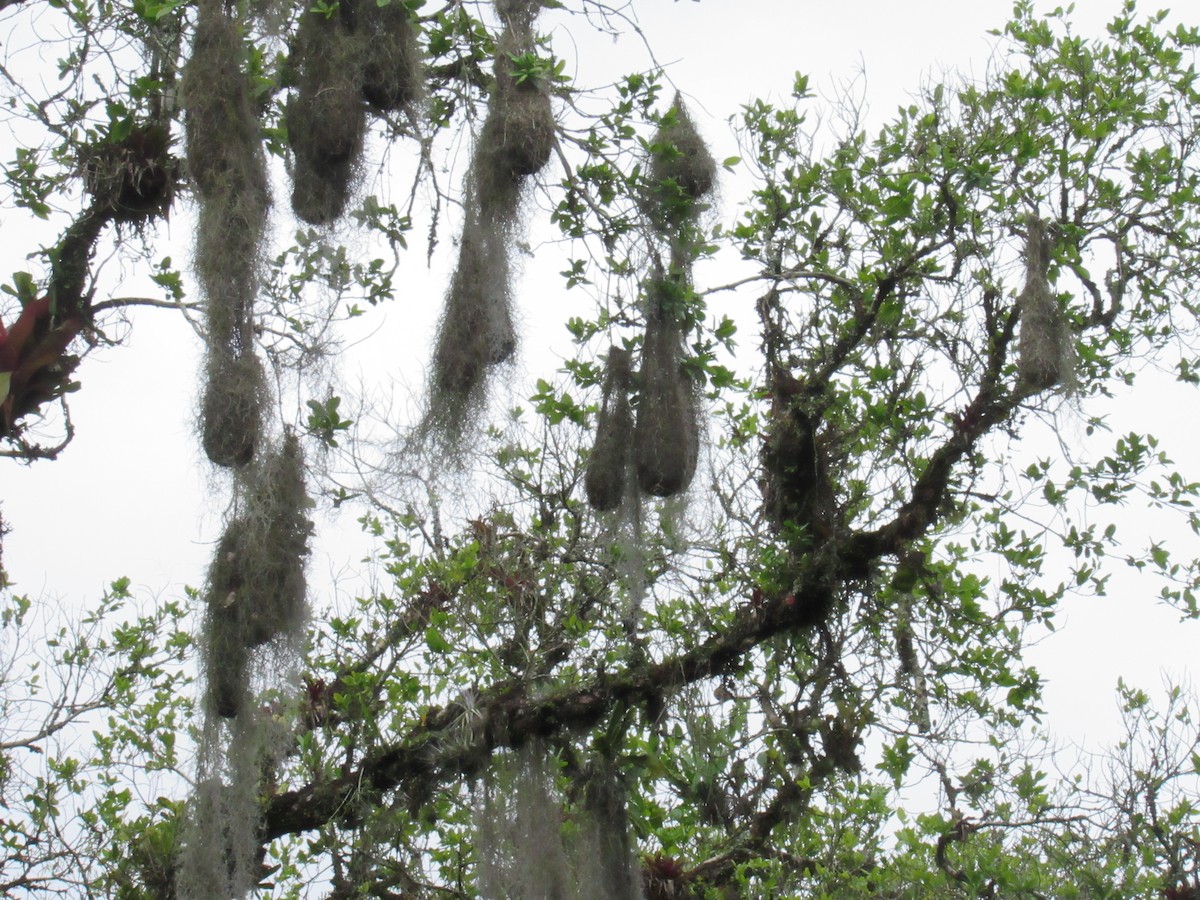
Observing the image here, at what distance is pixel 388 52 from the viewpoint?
124 inches

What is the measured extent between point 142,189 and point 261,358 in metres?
0.87

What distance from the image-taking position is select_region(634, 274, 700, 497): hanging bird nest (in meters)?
3.31

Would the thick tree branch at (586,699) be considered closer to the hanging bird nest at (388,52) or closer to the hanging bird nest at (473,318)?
the hanging bird nest at (473,318)

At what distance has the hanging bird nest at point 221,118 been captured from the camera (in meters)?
3.04

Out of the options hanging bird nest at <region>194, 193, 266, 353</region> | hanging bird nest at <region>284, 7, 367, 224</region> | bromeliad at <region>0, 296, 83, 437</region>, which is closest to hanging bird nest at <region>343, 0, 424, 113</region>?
hanging bird nest at <region>284, 7, 367, 224</region>

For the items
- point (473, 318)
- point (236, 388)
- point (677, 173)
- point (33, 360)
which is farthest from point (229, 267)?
point (677, 173)

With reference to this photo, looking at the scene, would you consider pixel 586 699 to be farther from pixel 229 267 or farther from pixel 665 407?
pixel 229 267

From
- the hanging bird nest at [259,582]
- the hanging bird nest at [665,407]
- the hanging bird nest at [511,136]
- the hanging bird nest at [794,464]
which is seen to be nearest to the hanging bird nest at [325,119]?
the hanging bird nest at [511,136]

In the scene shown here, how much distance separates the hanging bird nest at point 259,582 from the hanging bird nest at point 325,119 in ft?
2.27

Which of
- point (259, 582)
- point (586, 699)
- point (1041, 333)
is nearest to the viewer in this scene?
point (259, 582)

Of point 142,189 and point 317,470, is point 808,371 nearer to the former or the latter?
point 317,470

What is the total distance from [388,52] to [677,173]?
935mm

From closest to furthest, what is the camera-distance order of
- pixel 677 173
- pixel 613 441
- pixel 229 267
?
pixel 229 267, pixel 613 441, pixel 677 173

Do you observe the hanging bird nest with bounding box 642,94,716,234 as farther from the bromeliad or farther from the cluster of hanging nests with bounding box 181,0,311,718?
the bromeliad
